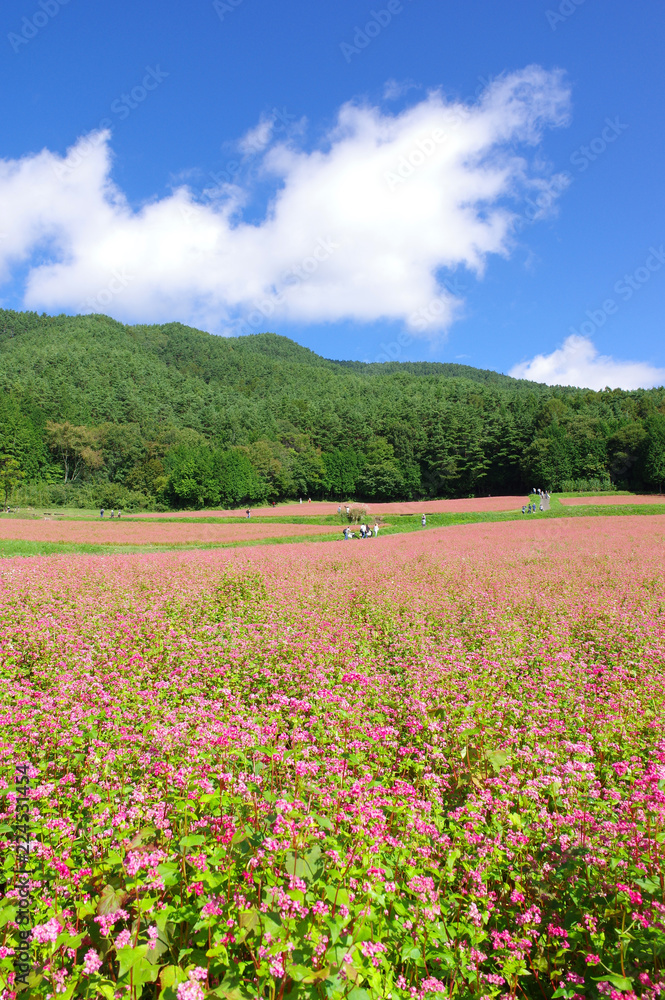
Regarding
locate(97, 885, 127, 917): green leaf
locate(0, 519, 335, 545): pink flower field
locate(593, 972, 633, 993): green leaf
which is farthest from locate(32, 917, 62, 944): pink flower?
locate(0, 519, 335, 545): pink flower field

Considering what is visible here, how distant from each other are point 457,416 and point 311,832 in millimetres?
105318

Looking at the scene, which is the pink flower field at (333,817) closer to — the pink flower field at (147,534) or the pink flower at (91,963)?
the pink flower at (91,963)

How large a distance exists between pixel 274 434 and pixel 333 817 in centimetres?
10854

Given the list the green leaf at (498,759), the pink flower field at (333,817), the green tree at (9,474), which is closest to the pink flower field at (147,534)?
the pink flower field at (333,817)

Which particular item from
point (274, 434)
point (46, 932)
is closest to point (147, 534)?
point (46, 932)

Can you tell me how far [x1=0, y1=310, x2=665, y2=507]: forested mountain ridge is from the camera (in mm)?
82812

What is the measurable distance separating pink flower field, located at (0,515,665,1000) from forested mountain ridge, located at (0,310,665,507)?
76794 millimetres

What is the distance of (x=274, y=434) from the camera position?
359ft

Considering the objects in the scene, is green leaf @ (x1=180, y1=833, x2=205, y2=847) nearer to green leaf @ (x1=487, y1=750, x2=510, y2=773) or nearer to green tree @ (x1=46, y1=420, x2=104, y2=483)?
green leaf @ (x1=487, y1=750, x2=510, y2=773)

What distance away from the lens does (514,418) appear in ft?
305

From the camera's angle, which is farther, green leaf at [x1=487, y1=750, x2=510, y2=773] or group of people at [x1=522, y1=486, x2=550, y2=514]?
group of people at [x1=522, y1=486, x2=550, y2=514]

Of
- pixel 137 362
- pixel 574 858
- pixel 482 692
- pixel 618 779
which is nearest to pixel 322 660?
pixel 482 692

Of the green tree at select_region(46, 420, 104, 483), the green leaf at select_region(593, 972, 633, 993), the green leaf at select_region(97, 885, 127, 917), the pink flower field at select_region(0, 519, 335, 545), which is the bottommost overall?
the pink flower field at select_region(0, 519, 335, 545)

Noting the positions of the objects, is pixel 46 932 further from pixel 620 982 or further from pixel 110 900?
pixel 620 982
